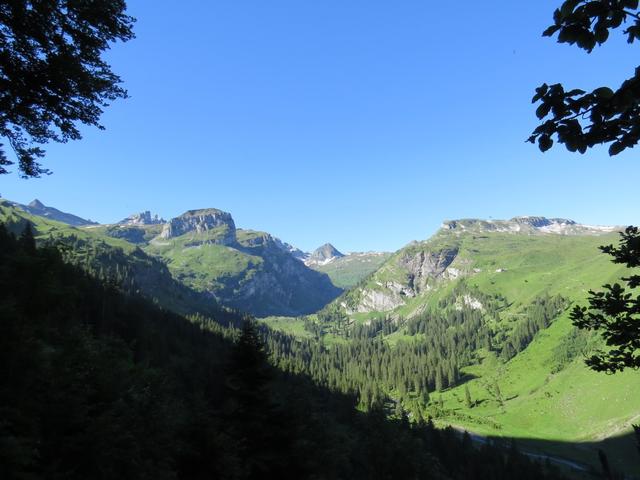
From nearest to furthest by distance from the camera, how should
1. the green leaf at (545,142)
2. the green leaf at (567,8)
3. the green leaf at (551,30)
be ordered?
the green leaf at (567,8) < the green leaf at (551,30) < the green leaf at (545,142)

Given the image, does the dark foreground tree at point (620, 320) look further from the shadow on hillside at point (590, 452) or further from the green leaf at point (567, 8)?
the shadow on hillside at point (590, 452)

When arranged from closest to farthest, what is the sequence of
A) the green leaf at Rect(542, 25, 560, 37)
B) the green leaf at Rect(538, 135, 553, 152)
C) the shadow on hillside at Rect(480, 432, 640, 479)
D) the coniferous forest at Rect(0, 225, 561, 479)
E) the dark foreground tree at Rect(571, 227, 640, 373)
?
the green leaf at Rect(542, 25, 560, 37)
the green leaf at Rect(538, 135, 553, 152)
the dark foreground tree at Rect(571, 227, 640, 373)
the coniferous forest at Rect(0, 225, 561, 479)
the shadow on hillside at Rect(480, 432, 640, 479)

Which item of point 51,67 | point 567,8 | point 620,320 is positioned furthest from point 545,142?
point 51,67

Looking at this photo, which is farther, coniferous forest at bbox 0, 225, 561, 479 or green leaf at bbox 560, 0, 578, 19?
coniferous forest at bbox 0, 225, 561, 479

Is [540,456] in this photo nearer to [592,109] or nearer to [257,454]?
[257,454]

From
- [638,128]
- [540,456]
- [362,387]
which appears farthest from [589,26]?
[362,387]

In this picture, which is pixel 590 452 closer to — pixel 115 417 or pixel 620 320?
pixel 620 320

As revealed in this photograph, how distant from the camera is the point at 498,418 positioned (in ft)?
623

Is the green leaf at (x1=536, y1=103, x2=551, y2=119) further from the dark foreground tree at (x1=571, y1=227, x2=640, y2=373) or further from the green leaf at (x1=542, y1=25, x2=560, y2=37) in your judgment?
the dark foreground tree at (x1=571, y1=227, x2=640, y2=373)

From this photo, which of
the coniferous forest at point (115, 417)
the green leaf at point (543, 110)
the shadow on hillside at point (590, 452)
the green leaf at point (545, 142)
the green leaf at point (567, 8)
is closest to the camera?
the green leaf at point (567, 8)

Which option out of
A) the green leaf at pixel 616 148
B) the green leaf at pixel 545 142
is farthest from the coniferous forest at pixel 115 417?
the green leaf at pixel 616 148

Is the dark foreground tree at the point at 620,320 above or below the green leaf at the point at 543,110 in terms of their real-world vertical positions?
below

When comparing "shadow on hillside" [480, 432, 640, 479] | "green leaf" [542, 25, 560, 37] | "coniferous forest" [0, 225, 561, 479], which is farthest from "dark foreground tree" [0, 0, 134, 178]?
"shadow on hillside" [480, 432, 640, 479]

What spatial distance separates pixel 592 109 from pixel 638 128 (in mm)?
676
